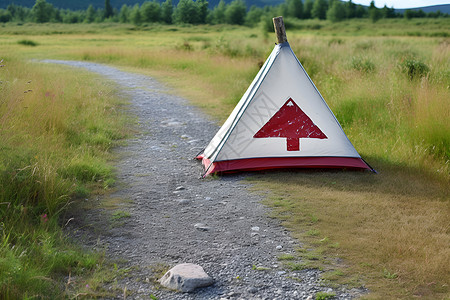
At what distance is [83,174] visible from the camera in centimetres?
545

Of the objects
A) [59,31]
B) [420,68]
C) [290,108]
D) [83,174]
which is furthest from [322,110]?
[59,31]

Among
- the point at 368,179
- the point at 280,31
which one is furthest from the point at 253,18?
the point at 368,179

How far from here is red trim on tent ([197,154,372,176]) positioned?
5684mm

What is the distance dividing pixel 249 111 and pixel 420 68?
19.6 ft

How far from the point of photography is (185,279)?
3.10m

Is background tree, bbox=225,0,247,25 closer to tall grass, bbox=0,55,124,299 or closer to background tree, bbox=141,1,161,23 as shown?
background tree, bbox=141,1,161,23

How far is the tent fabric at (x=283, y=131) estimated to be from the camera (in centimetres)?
570

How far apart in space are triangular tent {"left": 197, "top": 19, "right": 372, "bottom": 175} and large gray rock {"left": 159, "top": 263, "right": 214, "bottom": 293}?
249cm

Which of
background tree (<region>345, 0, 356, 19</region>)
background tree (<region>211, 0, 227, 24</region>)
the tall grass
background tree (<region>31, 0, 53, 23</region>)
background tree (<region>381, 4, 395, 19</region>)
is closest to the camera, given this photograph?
the tall grass

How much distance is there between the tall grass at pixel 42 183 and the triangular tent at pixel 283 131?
163 cm

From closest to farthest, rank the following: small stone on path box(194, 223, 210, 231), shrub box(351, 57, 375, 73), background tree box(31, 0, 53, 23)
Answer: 1. small stone on path box(194, 223, 210, 231)
2. shrub box(351, 57, 375, 73)
3. background tree box(31, 0, 53, 23)

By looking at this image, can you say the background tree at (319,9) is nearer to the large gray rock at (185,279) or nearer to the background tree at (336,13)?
the background tree at (336,13)

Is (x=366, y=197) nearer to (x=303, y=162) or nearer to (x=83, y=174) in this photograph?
(x=303, y=162)

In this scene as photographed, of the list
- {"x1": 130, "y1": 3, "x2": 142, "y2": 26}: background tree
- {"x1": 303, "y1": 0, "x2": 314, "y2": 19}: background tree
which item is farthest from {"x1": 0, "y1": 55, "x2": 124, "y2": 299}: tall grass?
{"x1": 303, "y1": 0, "x2": 314, "y2": 19}: background tree
